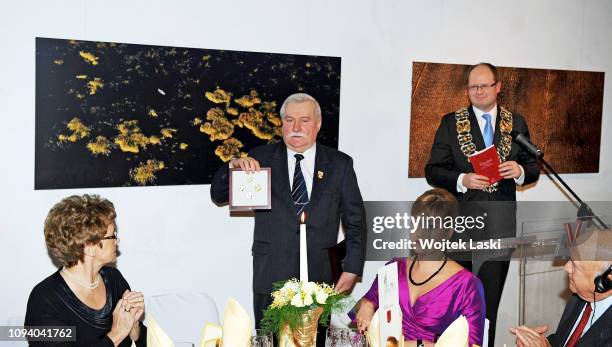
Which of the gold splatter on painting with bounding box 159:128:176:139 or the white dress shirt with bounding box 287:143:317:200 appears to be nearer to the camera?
the white dress shirt with bounding box 287:143:317:200

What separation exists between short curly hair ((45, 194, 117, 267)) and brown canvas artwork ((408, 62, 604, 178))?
8.70 feet

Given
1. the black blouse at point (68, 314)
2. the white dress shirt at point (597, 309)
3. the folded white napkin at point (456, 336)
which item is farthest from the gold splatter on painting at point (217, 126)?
the folded white napkin at point (456, 336)

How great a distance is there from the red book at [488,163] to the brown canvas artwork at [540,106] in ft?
1.27

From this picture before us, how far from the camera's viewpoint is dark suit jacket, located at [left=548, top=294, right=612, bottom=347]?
7.75 ft

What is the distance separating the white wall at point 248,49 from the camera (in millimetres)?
3730

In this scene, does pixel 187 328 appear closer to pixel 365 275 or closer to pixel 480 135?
pixel 365 275

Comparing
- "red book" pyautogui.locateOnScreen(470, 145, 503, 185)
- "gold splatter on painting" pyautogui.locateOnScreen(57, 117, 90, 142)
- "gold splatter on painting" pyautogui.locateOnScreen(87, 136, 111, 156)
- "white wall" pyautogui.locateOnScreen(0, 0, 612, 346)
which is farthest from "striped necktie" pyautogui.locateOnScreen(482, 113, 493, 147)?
"gold splatter on painting" pyautogui.locateOnScreen(57, 117, 90, 142)

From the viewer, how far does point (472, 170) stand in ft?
15.5

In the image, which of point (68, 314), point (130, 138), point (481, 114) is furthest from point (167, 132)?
point (481, 114)

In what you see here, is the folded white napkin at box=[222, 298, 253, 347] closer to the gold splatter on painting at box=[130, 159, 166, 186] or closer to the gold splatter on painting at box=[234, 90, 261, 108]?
the gold splatter on painting at box=[130, 159, 166, 186]

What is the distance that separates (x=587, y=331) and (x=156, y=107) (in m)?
2.64

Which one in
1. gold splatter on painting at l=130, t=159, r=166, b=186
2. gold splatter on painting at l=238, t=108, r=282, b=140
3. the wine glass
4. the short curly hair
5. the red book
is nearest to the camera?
the wine glass

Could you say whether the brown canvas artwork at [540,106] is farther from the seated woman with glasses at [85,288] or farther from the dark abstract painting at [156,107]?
the seated woman with glasses at [85,288]

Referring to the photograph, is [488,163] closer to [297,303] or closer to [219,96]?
[219,96]
